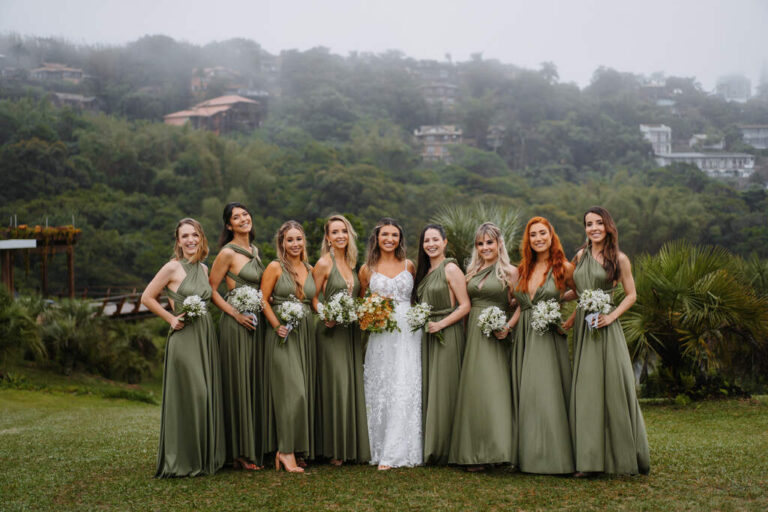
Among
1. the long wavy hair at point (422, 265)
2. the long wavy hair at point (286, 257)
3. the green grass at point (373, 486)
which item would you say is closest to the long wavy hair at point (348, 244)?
the long wavy hair at point (286, 257)

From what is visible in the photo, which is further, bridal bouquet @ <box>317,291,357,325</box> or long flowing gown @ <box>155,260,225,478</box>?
bridal bouquet @ <box>317,291,357,325</box>

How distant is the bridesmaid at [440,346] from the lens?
7.21 m

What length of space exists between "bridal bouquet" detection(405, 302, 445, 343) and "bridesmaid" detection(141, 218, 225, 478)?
1.82m

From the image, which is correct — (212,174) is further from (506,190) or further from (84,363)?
(84,363)

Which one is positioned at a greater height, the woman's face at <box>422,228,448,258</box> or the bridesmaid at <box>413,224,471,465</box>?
the woman's face at <box>422,228,448,258</box>

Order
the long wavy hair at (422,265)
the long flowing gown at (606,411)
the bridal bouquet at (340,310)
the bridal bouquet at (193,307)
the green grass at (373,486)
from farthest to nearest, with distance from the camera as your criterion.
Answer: the long wavy hair at (422,265) < the bridal bouquet at (340,310) < the bridal bouquet at (193,307) < the long flowing gown at (606,411) < the green grass at (373,486)

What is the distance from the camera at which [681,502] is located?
590 cm

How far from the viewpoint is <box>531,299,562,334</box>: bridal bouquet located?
268 inches

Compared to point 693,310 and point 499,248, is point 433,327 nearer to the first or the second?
point 499,248

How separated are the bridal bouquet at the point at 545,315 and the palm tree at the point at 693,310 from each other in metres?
6.04

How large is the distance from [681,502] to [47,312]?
2073 centimetres

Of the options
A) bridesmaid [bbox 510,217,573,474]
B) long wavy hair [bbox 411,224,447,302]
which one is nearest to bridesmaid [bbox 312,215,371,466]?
long wavy hair [bbox 411,224,447,302]

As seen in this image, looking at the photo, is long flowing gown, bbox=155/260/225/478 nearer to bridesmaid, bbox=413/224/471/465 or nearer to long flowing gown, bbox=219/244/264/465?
long flowing gown, bbox=219/244/264/465

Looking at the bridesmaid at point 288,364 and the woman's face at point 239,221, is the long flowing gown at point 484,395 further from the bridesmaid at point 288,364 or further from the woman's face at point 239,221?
the woman's face at point 239,221
